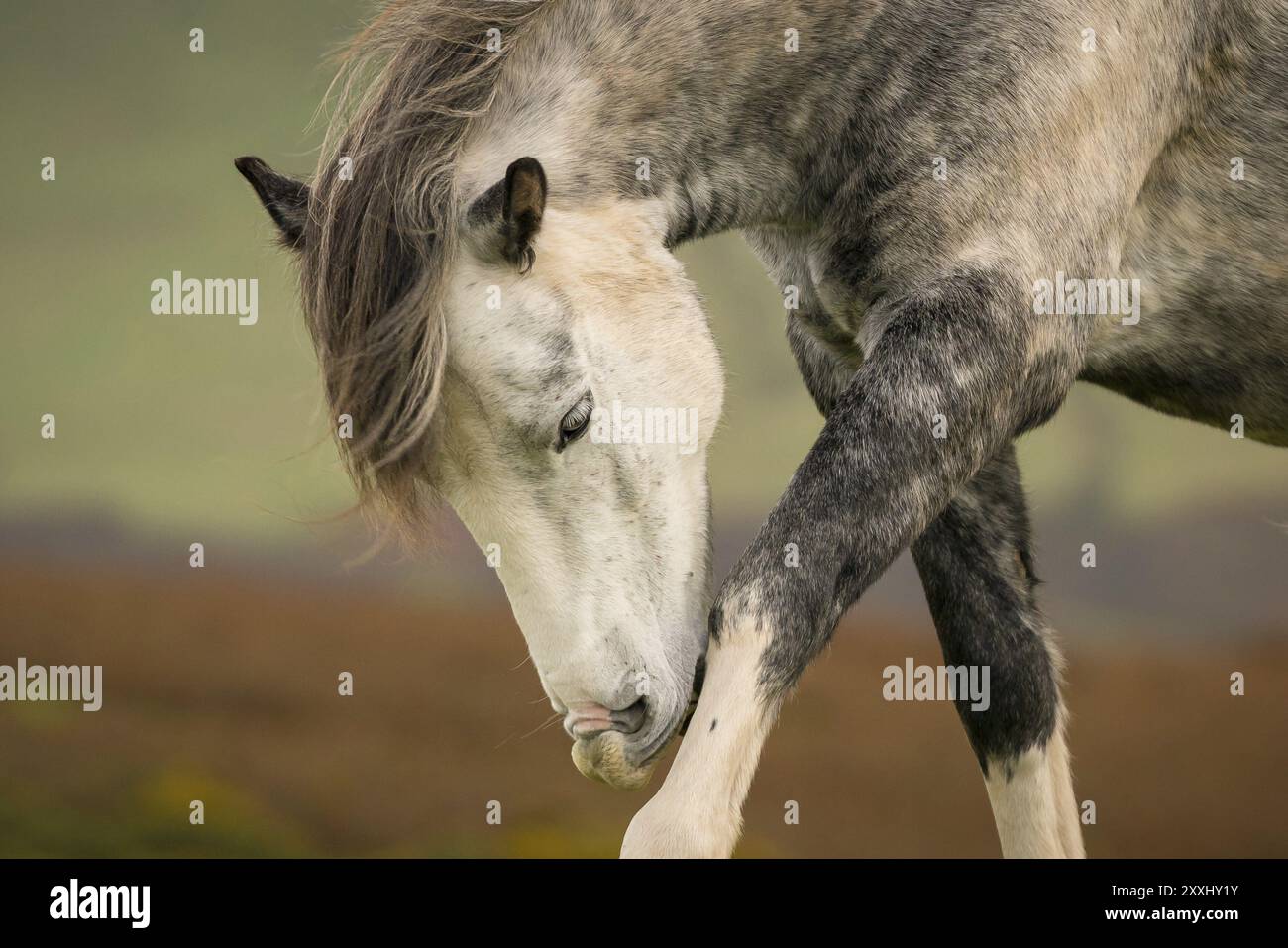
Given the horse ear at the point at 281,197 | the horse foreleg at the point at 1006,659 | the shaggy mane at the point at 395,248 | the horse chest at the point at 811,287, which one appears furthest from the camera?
the horse foreleg at the point at 1006,659

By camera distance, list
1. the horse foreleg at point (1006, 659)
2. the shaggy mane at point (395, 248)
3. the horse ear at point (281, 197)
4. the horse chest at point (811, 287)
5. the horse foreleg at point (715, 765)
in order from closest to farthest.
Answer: the horse foreleg at point (715, 765) < the shaggy mane at point (395, 248) < the horse ear at point (281, 197) < the horse chest at point (811, 287) < the horse foreleg at point (1006, 659)

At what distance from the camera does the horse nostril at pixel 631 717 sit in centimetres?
156

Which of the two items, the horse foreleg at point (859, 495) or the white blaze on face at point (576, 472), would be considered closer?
the horse foreleg at point (859, 495)

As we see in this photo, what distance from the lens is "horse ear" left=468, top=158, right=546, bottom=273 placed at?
153cm

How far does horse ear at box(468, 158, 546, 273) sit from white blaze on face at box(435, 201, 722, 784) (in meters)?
0.03

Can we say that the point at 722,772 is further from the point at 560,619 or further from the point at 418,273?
the point at 418,273

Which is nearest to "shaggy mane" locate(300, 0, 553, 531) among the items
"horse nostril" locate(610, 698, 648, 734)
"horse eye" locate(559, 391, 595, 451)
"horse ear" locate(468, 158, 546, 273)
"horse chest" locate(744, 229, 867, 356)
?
"horse ear" locate(468, 158, 546, 273)

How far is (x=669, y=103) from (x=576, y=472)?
51cm

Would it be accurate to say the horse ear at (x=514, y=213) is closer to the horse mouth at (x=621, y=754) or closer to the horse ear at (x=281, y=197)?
the horse ear at (x=281, y=197)

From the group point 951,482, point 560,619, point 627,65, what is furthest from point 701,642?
→ point 627,65

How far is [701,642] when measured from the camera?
1653 mm

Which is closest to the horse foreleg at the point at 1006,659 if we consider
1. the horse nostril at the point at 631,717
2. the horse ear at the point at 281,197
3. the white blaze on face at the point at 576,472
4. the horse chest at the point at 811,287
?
the horse chest at the point at 811,287

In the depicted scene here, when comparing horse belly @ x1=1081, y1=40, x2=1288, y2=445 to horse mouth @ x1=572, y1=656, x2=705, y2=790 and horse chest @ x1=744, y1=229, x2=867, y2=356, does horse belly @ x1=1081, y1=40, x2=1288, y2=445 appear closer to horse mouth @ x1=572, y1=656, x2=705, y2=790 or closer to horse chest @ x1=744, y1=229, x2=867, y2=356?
horse chest @ x1=744, y1=229, x2=867, y2=356

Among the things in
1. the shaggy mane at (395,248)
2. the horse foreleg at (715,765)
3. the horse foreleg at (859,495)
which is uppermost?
the shaggy mane at (395,248)
